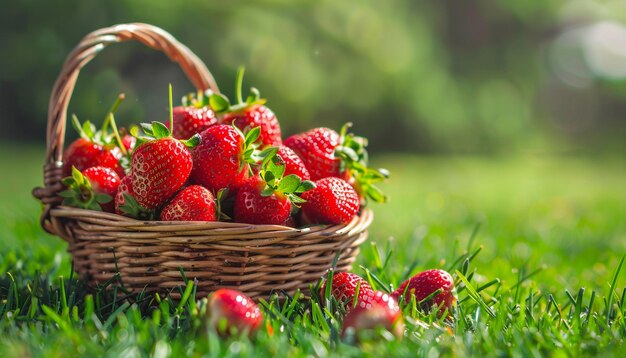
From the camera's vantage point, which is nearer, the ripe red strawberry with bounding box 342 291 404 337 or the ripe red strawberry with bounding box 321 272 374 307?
the ripe red strawberry with bounding box 342 291 404 337

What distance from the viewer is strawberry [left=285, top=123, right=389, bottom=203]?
1.75 m

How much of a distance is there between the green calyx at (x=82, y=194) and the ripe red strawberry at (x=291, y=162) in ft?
1.30

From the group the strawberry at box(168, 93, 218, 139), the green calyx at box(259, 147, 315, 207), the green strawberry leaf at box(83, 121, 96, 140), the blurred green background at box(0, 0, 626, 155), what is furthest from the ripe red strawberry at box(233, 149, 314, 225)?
the blurred green background at box(0, 0, 626, 155)

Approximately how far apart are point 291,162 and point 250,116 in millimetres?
210

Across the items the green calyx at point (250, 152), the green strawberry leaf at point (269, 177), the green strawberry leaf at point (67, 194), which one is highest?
the green calyx at point (250, 152)

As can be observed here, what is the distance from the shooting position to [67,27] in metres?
5.89

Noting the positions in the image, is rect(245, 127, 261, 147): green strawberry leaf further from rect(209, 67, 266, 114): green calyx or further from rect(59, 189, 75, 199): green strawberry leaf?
rect(59, 189, 75, 199): green strawberry leaf

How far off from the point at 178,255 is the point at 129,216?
0.54 feet

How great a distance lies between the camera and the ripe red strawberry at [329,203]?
160 cm

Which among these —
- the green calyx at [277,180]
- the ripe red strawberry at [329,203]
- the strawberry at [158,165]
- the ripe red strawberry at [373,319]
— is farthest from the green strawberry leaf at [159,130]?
the ripe red strawberry at [373,319]

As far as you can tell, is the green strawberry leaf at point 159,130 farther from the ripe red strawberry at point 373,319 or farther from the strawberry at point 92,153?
the ripe red strawberry at point 373,319

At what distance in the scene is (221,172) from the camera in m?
1.57

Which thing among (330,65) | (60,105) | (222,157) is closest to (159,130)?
(222,157)

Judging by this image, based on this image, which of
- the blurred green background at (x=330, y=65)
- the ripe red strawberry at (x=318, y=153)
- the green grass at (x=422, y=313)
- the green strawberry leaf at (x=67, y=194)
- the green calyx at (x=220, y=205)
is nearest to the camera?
the green grass at (x=422, y=313)
